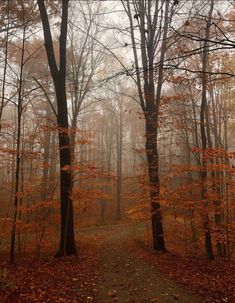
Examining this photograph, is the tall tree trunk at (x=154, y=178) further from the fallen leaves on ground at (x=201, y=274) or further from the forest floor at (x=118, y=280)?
the forest floor at (x=118, y=280)

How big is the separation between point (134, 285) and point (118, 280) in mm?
579

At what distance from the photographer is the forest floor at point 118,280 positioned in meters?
6.21

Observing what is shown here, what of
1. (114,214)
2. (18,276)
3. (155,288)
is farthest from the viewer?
(114,214)

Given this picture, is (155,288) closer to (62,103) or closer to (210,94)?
(62,103)

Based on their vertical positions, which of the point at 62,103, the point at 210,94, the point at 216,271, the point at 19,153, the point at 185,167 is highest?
the point at 210,94

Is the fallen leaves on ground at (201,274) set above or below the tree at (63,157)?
below

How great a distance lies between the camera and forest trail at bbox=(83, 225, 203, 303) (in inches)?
243

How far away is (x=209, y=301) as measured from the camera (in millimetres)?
6055

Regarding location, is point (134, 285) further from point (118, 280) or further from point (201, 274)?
point (201, 274)

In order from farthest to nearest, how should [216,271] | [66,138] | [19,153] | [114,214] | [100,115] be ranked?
[100,115]
[114,214]
[66,138]
[19,153]
[216,271]

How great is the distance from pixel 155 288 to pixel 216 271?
3.15 m

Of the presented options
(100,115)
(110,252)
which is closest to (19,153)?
(110,252)

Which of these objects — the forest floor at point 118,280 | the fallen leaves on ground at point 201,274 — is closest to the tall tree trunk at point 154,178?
the fallen leaves on ground at point 201,274

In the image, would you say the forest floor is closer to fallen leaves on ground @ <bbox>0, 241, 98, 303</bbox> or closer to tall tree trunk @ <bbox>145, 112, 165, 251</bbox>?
fallen leaves on ground @ <bbox>0, 241, 98, 303</bbox>
